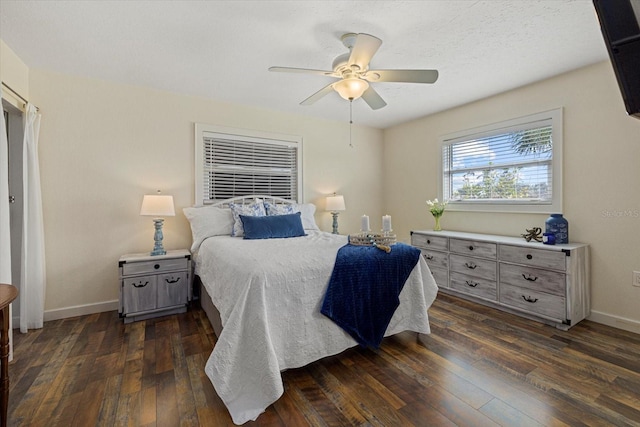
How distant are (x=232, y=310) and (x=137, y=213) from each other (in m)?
2.21

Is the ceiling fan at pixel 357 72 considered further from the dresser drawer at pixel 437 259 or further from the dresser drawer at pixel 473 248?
the dresser drawer at pixel 437 259

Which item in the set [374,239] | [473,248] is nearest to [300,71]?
[374,239]

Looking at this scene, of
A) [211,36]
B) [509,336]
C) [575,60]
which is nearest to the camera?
[211,36]

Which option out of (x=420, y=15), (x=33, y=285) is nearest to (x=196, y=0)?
(x=420, y=15)

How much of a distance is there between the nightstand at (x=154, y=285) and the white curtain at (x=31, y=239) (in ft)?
2.15

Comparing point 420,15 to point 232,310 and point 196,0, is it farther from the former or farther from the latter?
point 232,310

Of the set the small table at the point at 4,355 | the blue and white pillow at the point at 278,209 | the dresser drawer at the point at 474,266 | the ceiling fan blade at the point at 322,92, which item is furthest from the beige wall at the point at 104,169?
the dresser drawer at the point at 474,266

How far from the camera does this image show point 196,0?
1.88 meters

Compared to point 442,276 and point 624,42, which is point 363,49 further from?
point 442,276

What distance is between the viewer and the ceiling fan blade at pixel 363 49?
1842 mm

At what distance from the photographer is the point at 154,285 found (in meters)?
2.93

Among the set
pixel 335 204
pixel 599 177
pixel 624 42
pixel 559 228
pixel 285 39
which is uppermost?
pixel 285 39

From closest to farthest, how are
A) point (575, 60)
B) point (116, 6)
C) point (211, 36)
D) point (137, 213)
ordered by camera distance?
1. point (116, 6)
2. point (211, 36)
3. point (575, 60)
4. point (137, 213)

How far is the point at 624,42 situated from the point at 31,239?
3949 millimetres
